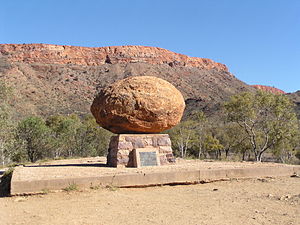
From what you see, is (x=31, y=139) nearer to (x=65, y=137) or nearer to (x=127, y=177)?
(x=65, y=137)

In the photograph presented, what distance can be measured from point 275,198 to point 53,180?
4833 mm

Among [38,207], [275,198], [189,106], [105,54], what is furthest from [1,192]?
[105,54]

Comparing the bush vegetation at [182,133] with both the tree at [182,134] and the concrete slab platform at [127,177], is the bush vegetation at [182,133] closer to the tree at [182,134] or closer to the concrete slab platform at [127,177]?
the tree at [182,134]

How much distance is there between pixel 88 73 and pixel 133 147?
2708 inches

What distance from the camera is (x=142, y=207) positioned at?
18.9 ft

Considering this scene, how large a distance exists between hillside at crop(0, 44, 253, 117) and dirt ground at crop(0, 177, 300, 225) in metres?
42.3

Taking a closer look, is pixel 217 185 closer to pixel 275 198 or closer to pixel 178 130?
pixel 275 198

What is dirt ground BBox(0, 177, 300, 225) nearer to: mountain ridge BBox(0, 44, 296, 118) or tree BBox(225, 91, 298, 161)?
tree BBox(225, 91, 298, 161)

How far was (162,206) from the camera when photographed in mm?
5805

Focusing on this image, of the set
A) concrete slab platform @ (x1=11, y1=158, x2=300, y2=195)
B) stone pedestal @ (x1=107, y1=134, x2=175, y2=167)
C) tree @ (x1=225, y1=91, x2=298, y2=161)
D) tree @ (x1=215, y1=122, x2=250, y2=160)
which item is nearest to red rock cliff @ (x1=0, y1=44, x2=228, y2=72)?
tree @ (x1=215, y1=122, x2=250, y2=160)

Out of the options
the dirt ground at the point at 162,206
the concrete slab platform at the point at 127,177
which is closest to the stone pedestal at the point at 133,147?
the concrete slab platform at the point at 127,177

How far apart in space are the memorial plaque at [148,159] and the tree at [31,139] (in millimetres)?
14750

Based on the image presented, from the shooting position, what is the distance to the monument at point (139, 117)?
387 inches

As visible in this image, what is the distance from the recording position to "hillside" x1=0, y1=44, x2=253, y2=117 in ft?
182
